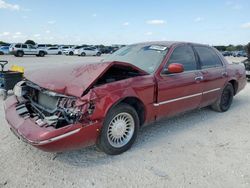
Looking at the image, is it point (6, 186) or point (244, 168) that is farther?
point (244, 168)

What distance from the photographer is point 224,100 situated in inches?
228

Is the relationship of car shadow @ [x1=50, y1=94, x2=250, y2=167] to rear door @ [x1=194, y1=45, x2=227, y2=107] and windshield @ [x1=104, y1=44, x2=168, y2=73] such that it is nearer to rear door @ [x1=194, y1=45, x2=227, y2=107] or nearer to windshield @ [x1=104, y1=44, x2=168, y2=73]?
rear door @ [x1=194, y1=45, x2=227, y2=107]

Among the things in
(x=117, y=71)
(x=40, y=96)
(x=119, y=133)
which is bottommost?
(x=119, y=133)

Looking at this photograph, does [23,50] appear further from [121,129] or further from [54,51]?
[121,129]

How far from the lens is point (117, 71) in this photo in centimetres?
372

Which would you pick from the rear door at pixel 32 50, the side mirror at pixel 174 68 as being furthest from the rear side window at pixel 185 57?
the rear door at pixel 32 50

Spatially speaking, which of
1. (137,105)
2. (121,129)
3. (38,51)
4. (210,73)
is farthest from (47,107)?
(38,51)

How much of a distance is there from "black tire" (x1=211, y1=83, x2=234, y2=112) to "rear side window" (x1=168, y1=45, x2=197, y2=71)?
132cm

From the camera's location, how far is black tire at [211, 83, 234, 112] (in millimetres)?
5577

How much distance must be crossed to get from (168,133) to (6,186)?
2.65 meters

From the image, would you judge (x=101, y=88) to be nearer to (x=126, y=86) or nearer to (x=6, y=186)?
(x=126, y=86)

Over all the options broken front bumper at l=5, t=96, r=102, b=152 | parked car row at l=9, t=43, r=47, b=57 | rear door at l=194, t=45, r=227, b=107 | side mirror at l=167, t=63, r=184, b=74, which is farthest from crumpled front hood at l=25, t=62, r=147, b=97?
parked car row at l=9, t=43, r=47, b=57

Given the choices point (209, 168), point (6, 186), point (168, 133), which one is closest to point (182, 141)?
point (168, 133)

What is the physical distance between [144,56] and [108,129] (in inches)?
64.3
